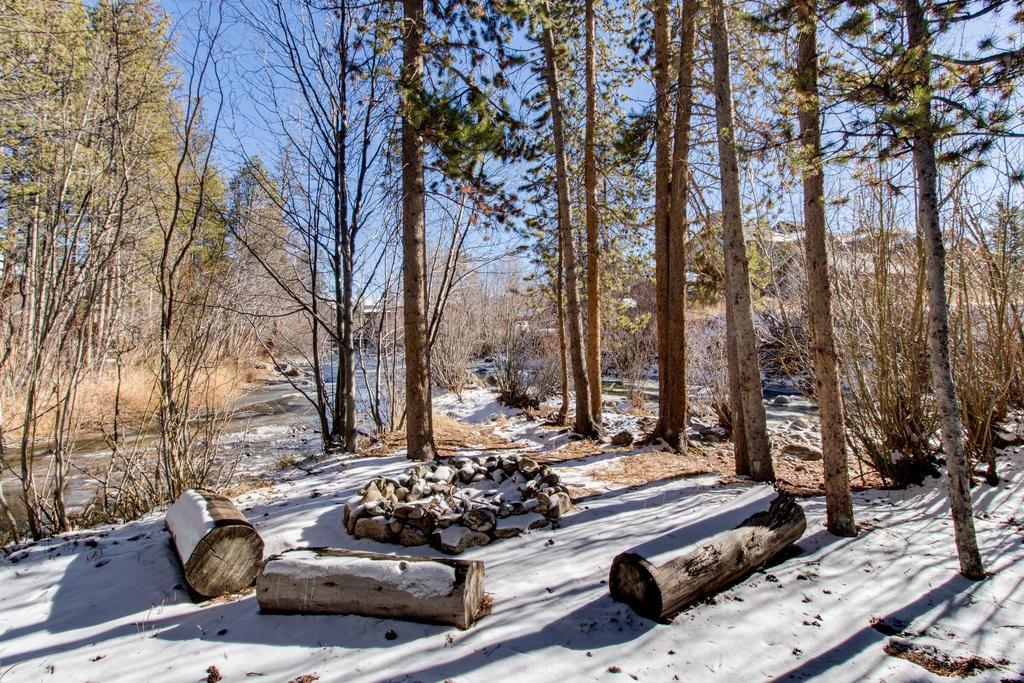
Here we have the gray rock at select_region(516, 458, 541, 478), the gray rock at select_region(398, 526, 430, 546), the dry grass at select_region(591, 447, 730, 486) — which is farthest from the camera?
the dry grass at select_region(591, 447, 730, 486)

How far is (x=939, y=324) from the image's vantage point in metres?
2.96

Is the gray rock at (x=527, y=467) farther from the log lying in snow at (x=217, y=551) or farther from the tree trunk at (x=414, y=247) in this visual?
the log lying in snow at (x=217, y=551)

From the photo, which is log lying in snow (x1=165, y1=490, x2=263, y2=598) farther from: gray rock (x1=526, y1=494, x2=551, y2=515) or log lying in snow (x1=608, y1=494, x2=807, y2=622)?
log lying in snow (x1=608, y1=494, x2=807, y2=622)

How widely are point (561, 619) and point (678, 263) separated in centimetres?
488

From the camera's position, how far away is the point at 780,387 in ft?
50.5

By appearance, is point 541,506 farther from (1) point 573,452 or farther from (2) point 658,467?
(1) point 573,452

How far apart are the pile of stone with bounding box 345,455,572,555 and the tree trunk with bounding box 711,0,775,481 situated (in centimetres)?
213

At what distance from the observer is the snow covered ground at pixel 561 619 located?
2.26 meters

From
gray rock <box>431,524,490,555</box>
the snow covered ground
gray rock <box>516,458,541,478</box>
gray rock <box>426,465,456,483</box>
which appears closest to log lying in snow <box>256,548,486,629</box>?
the snow covered ground

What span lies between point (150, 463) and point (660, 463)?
20.3 ft

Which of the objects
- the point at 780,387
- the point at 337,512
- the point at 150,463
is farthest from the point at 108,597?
the point at 780,387

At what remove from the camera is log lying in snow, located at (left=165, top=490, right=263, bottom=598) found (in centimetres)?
298

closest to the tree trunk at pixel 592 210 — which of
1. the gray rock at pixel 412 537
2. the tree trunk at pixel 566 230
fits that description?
the tree trunk at pixel 566 230

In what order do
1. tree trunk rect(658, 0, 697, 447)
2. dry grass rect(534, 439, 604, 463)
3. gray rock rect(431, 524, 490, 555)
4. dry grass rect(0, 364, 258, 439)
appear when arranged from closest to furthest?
gray rock rect(431, 524, 490, 555)
tree trunk rect(658, 0, 697, 447)
dry grass rect(534, 439, 604, 463)
dry grass rect(0, 364, 258, 439)
